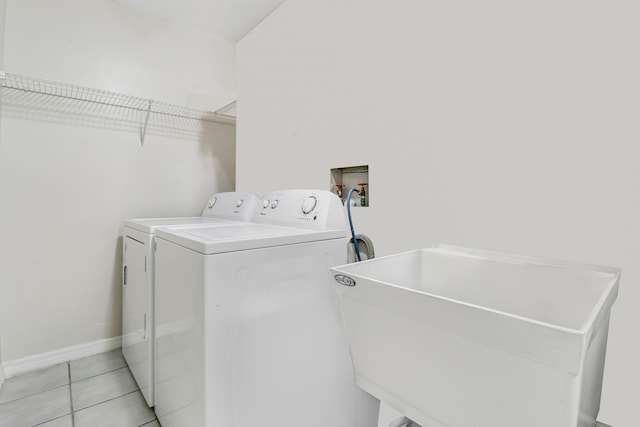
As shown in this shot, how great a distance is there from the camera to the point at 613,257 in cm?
81

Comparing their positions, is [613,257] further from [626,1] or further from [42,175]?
[42,175]

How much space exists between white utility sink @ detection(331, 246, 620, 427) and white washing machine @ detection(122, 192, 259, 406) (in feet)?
3.63

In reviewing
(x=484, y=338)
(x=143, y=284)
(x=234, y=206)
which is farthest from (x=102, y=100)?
(x=484, y=338)

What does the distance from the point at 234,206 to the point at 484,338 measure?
5.58 ft

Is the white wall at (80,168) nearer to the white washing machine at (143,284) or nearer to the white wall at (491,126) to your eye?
the white washing machine at (143,284)

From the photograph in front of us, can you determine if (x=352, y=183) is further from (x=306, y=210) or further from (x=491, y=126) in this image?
(x=491, y=126)

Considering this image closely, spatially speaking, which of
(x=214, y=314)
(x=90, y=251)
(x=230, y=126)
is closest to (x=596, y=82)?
(x=214, y=314)

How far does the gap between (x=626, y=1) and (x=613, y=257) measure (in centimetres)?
69

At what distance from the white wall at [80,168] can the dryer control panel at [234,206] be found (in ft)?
1.40

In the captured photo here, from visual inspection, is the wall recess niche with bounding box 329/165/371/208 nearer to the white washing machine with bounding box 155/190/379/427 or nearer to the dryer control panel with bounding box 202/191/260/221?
the white washing machine with bounding box 155/190/379/427

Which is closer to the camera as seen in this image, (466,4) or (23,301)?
(466,4)

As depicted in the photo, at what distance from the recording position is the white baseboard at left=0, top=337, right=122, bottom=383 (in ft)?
6.00

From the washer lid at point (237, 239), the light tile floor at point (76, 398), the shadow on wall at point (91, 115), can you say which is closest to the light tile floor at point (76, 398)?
the light tile floor at point (76, 398)

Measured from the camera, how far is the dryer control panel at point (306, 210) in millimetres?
1364
